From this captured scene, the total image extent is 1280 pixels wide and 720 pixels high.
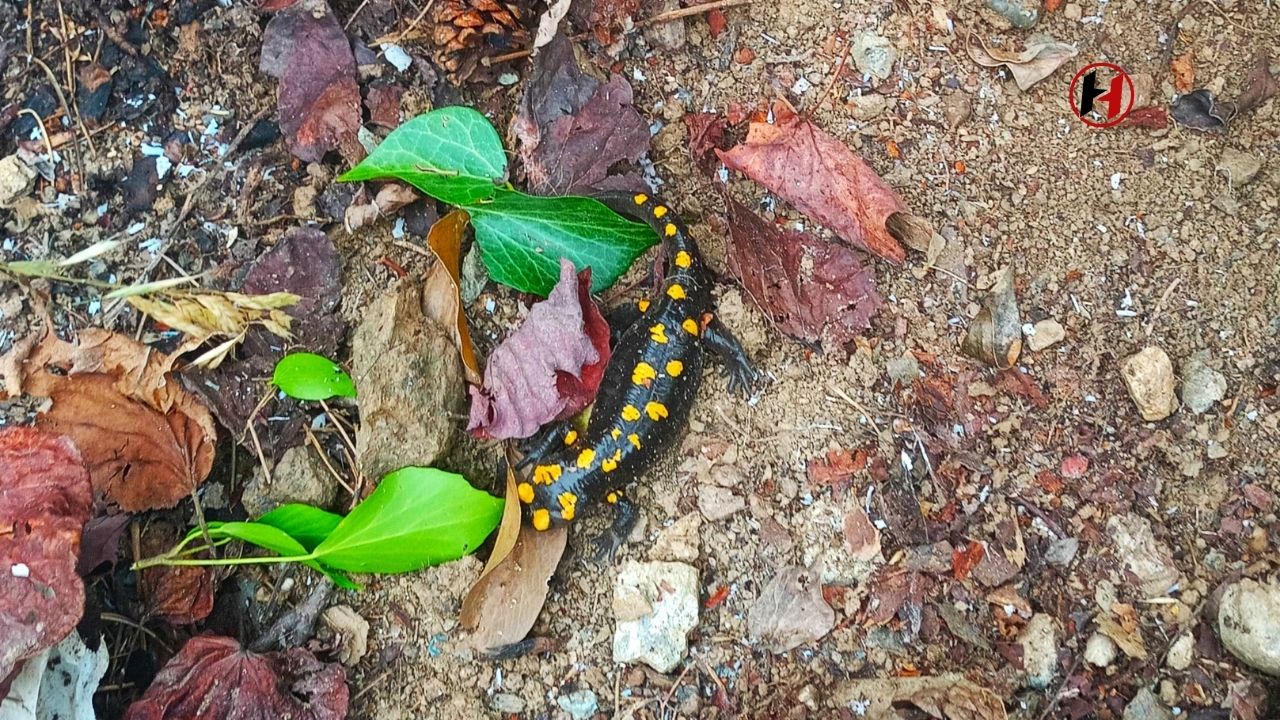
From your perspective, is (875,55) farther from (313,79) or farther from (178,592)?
(178,592)

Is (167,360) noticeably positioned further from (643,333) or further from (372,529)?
(643,333)

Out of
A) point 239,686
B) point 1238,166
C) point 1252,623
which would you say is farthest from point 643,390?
point 1238,166

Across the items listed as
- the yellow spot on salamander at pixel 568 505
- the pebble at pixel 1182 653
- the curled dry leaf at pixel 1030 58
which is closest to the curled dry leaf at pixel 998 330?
the curled dry leaf at pixel 1030 58

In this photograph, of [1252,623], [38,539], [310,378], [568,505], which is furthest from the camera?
[568,505]

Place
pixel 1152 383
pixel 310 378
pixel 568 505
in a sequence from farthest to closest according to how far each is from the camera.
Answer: pixel 568 505 → pixel 310 378 → pixel 1152 383

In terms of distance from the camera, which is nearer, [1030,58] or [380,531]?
[380,531]

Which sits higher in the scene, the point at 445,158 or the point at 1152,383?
the point at 445,158
